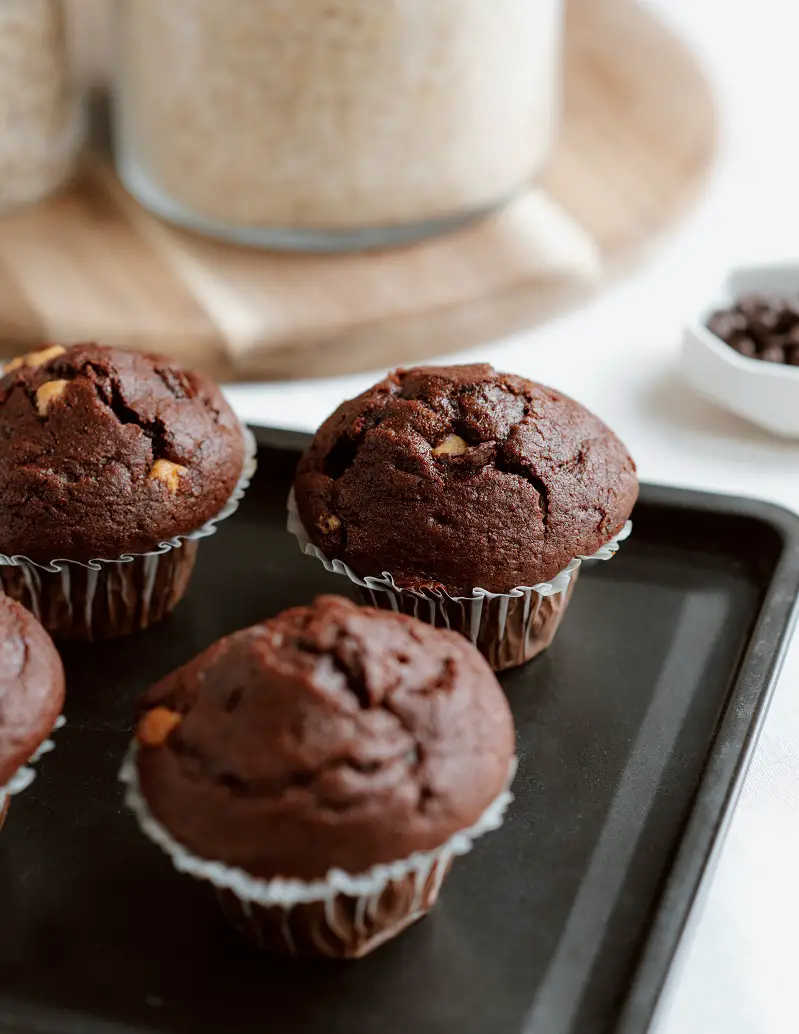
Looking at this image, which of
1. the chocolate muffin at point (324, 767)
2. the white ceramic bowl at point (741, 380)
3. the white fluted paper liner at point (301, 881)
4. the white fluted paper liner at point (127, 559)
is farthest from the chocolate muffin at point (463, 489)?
the white ceramic bowl at point (741, 380)

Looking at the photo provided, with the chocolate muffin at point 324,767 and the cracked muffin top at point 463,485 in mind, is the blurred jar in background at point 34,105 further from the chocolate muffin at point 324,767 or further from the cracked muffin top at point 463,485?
the chocolate muffin at point 324,767

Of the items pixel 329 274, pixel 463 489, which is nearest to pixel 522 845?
pixel 463 489

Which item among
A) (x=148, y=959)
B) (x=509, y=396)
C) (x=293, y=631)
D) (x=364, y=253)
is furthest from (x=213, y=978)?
(x=364, y=253)

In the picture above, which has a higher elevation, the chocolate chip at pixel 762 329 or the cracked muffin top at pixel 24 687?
the chocolate chip at pixel 762 329

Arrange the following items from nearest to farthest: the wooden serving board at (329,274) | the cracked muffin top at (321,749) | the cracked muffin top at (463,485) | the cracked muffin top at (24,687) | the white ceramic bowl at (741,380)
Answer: the cracked muffin top at (321,749) < the cracked muffin top at (24,687) < the cracked muffin top at (463,485) < the white ceramic bowl at (741,380) < the wooden serving board at (329,274)

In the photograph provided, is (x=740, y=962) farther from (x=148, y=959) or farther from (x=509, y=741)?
(x=148, y=959)

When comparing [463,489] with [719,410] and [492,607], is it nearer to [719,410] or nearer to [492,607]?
[492,607]
